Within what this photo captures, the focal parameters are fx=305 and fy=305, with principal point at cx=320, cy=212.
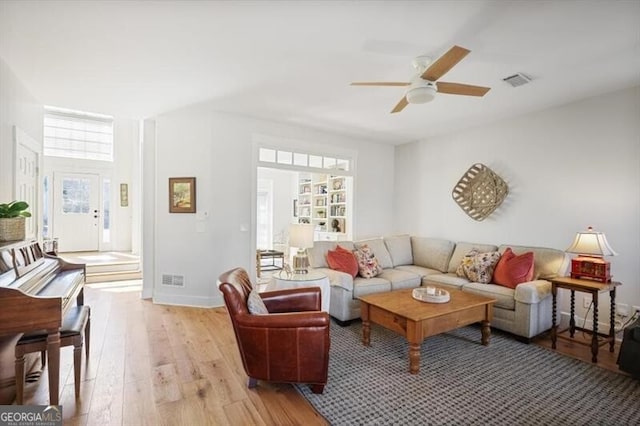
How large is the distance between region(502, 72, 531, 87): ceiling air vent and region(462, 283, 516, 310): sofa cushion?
218cm

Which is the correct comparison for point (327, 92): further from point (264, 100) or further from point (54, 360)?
point (54, 360)

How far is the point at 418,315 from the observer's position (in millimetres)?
2578

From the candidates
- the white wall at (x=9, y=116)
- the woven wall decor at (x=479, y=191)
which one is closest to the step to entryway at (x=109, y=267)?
the white wall at (x=9, y=116)

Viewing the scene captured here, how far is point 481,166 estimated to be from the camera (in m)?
4.52

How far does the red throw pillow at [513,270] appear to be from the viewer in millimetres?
3416

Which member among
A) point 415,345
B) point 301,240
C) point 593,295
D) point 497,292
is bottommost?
point 415,345

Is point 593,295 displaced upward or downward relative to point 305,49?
downward

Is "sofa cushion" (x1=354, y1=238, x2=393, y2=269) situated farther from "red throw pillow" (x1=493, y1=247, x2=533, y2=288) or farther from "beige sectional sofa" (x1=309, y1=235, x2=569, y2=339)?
"red throw pillow" (x1=493, y1=247, x2=533, y2=288)

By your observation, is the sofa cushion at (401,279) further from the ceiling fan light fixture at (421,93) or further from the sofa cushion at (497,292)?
the ceiling fan light fixture at (421,93)

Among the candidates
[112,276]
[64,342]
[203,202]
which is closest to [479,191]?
Result: [203,202]

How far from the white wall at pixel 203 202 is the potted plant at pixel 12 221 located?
1780 mm

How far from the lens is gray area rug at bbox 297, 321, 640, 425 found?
1.99 meters

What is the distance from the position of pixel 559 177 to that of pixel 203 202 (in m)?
4.55

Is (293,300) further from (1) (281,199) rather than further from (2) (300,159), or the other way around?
(1) (281,199)
